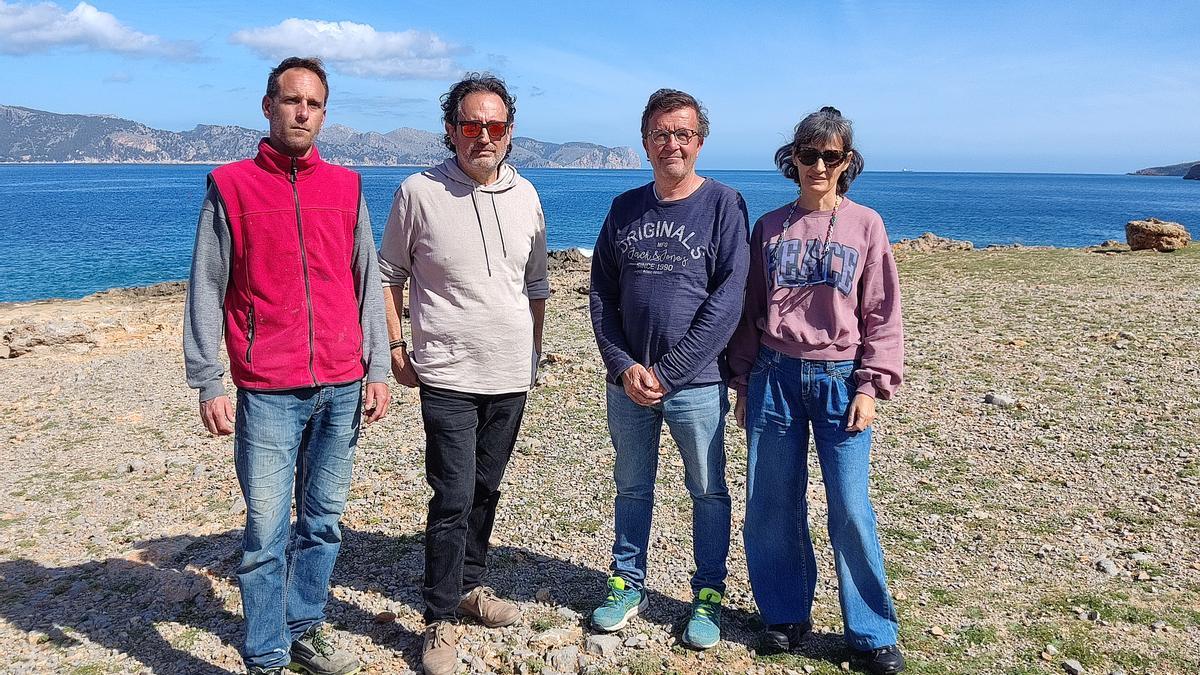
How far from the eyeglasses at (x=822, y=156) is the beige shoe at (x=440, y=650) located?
2.85 metres

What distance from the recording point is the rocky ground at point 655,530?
414 cm

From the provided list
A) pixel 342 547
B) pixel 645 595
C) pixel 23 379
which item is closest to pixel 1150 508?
pixel 645 595

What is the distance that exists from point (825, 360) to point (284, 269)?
244 centimetres

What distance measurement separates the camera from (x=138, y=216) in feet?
226

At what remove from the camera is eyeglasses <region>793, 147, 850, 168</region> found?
3.64 meters

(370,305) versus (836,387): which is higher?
(370,305)

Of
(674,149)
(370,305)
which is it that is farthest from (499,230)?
(674,149)

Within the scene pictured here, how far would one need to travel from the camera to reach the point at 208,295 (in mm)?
3391

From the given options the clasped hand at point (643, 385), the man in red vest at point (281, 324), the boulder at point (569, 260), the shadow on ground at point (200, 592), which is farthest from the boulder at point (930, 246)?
the man in red vest at point (281, 324)

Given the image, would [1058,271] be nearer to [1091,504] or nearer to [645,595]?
[1091,504]

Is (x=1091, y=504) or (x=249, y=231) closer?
(x=249, y=231)

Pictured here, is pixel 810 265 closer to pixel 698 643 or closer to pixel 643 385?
pixel 643 385

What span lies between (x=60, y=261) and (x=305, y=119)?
43108 mm

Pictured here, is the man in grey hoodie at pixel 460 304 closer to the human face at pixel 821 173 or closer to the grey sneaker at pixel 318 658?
the grey sneaker at pixel 318 658
